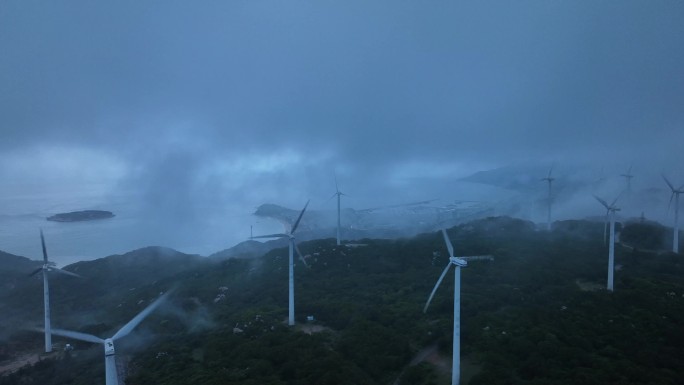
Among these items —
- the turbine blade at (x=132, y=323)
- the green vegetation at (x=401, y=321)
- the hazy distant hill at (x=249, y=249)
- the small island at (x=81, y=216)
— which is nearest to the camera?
the turbine blade at (x=132, y=323)

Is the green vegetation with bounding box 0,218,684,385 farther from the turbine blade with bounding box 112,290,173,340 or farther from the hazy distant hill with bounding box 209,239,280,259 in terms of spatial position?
the hazy distant hill with bounding box 209,239,280,259

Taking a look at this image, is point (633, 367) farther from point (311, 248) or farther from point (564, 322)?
point (311, 248)

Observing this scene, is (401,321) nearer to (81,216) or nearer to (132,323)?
(132,323)

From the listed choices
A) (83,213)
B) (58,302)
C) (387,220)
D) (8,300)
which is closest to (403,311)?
(58,302)

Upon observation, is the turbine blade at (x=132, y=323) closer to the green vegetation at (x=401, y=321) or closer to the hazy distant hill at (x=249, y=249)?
the green vegetation at (x=401, y=321)

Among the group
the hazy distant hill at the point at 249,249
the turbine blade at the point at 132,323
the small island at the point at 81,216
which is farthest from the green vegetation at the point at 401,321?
the small island at the point at 81,216

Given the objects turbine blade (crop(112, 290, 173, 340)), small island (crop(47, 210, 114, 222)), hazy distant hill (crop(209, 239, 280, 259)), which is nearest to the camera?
turbine blade (crop(112, 290, 173, 340))

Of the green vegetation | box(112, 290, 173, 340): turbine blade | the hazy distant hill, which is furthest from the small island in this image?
box(112, 290, 173, 340): turbine blade
